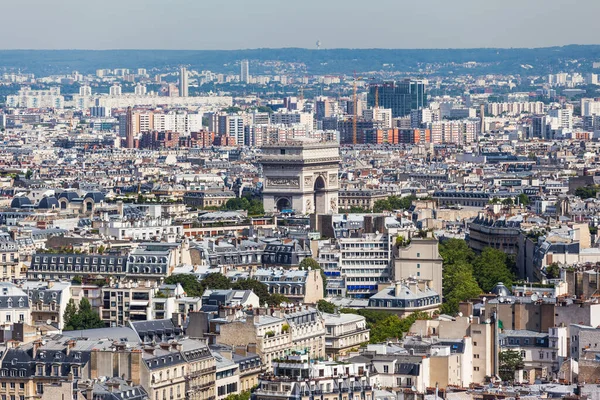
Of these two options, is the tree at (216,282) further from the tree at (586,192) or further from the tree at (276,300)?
the tree at (586,192)

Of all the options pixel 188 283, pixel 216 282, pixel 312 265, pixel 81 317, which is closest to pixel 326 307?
pixel 216 282

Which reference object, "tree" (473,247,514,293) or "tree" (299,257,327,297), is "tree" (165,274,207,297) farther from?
"tree" (473,247,514,293)

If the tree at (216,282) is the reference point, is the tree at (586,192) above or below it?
below

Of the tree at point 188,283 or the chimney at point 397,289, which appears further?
the tree at point 188,283

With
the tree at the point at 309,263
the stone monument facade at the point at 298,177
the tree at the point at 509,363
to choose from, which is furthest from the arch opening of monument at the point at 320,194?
the tree at the point at 509,363

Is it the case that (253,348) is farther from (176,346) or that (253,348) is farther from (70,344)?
(70,344)
